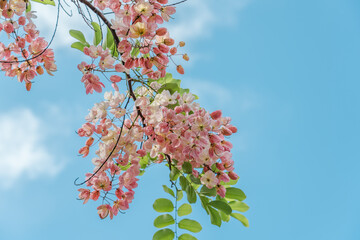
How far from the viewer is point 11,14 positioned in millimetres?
1578

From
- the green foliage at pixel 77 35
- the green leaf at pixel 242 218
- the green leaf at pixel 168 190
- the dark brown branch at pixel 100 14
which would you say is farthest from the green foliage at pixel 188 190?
the green foliage at pixel 77 35

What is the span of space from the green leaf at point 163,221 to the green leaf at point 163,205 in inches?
0.8

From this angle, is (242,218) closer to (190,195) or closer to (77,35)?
(190,195)

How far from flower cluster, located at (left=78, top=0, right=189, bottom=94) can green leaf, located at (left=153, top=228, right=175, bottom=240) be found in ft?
1.71

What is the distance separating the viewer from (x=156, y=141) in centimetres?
130

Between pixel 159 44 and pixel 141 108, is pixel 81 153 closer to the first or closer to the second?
pixel 141 108

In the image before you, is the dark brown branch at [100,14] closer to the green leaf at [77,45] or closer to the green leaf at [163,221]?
the green leaf at [77,45]

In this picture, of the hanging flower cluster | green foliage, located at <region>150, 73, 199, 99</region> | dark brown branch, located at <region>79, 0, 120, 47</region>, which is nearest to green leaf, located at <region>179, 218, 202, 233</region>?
the hanging flower cluster

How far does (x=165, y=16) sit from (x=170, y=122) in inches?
14.2

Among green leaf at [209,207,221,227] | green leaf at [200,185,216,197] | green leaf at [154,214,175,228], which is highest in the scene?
green leaf at [200,185,216,197]

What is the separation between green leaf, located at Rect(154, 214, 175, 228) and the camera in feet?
4.62

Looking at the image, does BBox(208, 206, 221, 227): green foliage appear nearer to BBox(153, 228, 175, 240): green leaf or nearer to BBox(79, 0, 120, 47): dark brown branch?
BBox(153, 228, 175, 240): green leaf

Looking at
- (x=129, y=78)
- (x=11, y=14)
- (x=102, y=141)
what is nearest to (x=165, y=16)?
(x=129, y=78)

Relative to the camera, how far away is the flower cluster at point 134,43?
1.30 metres
